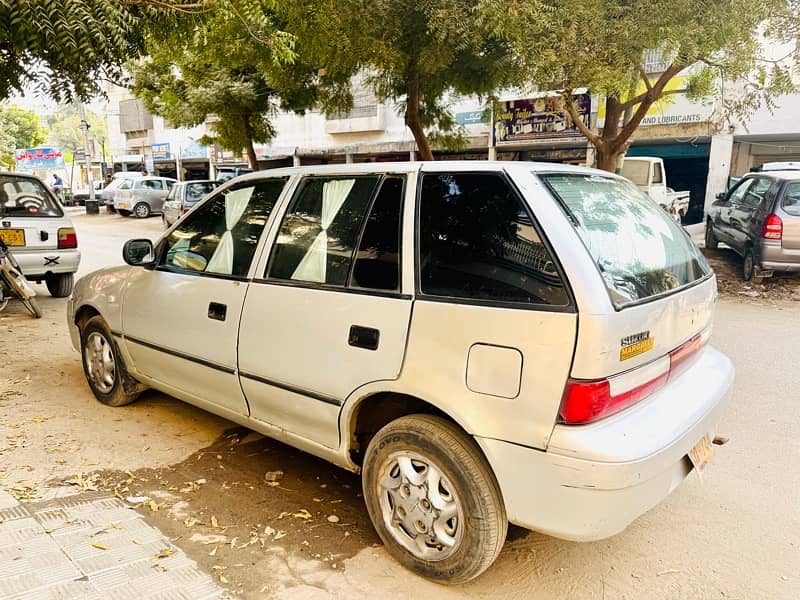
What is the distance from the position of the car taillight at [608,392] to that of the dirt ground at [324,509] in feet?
2.97

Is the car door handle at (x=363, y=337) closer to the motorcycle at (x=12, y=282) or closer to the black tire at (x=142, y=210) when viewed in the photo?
the motorcycle at (x=12, y=282)

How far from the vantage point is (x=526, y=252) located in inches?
93.0

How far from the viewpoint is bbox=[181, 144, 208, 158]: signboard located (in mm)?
32906

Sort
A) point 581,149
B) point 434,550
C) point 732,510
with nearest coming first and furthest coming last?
point 434,550 < point 732,510 < point 581,149

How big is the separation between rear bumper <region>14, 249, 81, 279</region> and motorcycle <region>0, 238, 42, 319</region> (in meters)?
0.27

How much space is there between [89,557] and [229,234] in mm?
1820

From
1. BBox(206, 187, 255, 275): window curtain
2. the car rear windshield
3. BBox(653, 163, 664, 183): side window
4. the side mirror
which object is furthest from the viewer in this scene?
BBox(653, 163, 664, 183): side window

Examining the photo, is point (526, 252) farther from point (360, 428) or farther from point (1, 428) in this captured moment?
point (1, 428)

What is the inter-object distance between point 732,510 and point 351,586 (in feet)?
6.92

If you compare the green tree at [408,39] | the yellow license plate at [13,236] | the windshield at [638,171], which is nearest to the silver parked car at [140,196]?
the green tree at [408,39]

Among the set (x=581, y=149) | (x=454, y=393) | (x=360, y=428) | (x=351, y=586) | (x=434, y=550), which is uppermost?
(x=581, y=149)

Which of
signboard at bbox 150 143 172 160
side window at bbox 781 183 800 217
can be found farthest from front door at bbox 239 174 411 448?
signboard at bbox 150 143 172 160

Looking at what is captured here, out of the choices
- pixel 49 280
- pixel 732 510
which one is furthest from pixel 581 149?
pixel 732 510

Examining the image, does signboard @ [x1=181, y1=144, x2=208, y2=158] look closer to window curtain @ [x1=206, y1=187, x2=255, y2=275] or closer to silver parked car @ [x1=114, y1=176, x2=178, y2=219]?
silver parked car @ [x1=114, y1=176, x2=178, y2=219]
